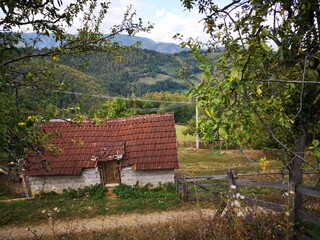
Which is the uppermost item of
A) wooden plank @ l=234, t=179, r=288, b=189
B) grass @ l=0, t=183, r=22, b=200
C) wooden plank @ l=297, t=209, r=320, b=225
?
wooden plank @ l=234, t=179, r=288, b=189

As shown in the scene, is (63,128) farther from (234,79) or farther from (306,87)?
(234,79)

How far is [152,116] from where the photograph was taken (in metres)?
17.4

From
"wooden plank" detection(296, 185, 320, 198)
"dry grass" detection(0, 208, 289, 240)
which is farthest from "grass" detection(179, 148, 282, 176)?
"wooden plank" detection(296, 185, 320, 198)

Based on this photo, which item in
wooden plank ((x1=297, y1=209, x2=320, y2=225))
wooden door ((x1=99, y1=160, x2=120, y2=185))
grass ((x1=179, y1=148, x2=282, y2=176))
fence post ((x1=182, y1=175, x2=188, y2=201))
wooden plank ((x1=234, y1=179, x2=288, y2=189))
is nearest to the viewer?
wooden plank ((x1=297, y1=209, x2=320, y2=225))

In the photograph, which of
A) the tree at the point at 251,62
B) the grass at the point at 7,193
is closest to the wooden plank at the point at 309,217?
the tree at the point at 251,62

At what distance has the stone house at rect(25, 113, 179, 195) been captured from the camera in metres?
15.1

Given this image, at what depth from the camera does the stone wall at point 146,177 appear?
1517 cm

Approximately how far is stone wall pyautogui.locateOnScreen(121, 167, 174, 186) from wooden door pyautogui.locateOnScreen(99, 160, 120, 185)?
497mm

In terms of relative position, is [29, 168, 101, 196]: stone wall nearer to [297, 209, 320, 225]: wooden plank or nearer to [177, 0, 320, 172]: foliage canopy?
[297, 209, 320, 225]: wooden plank

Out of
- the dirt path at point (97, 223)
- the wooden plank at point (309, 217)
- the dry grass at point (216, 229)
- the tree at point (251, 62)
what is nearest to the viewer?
the tree at point (251, 62)

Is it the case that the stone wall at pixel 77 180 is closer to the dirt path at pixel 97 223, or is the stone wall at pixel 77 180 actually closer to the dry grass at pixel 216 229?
the dirt path at pixel 97 223

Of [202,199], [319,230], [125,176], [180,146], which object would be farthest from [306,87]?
[180,146]

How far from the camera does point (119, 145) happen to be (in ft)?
52.1

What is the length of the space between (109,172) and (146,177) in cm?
233
